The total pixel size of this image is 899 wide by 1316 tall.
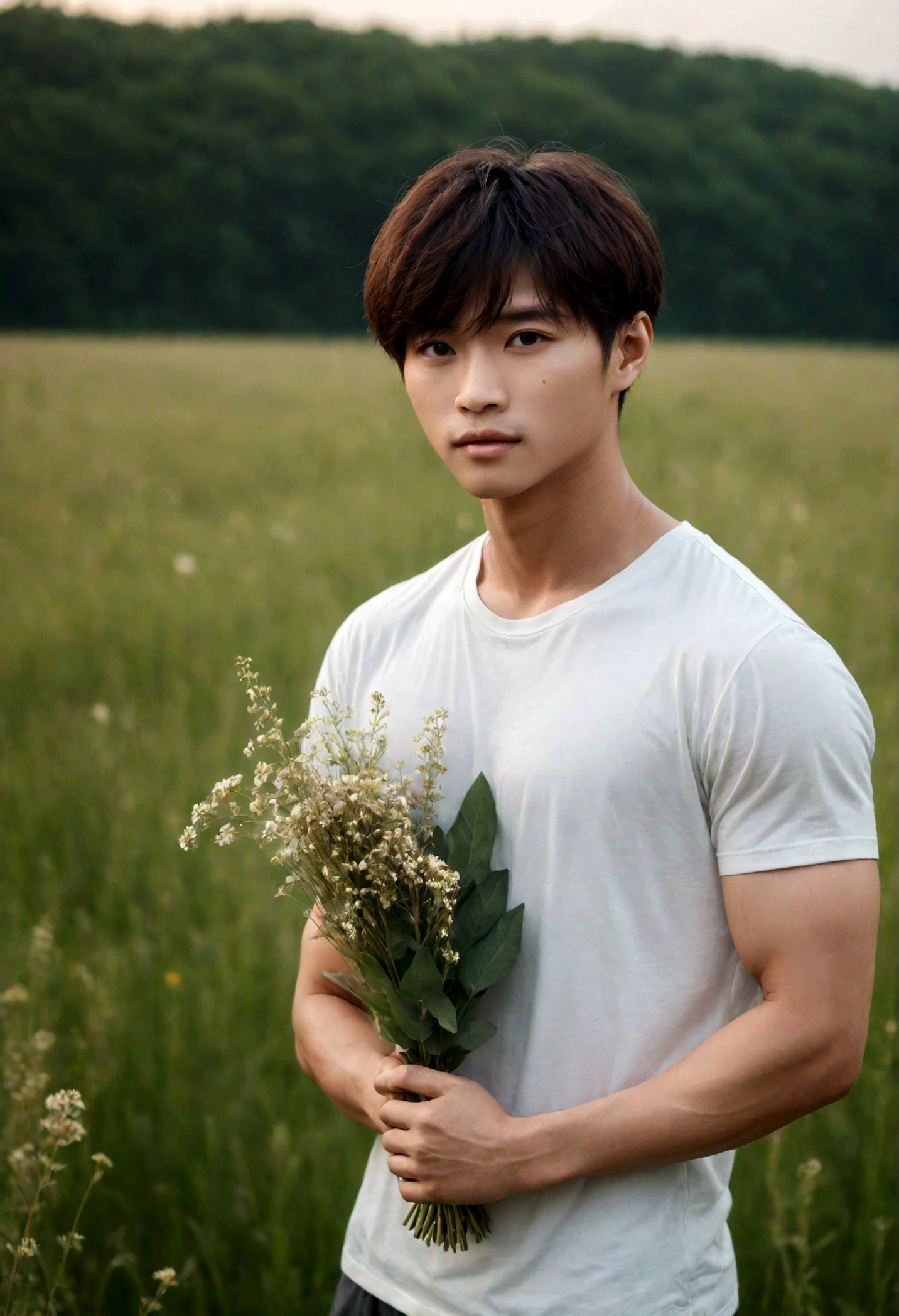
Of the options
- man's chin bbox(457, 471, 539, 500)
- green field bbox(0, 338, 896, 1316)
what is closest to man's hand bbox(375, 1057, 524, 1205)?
man's chin bbox(457, 471, 539, 500)

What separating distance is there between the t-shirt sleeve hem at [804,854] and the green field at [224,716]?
113 cm

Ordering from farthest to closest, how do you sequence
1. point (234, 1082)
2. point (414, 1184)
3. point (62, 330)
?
point (62, 330)
point (234, 1082)
point (414, 1184)

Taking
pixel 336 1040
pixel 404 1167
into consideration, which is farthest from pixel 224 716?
pixel 404 1167

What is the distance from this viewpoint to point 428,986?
1.31 m

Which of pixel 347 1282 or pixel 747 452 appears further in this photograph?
pixel 747 452

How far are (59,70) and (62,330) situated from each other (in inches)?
158

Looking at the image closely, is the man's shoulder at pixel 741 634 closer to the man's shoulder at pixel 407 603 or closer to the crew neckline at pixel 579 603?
the crew neckline at pixel 579 603

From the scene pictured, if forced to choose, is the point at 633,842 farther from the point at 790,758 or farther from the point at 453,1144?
the point at 453,1144

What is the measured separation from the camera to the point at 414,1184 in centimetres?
131

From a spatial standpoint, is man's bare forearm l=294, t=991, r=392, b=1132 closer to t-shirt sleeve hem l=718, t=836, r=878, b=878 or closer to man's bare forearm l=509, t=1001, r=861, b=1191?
man's bare forearm l=509, t=1001, r=861, b=1191

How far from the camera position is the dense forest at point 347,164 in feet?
37.6

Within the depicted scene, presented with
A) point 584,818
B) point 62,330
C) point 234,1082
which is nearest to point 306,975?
point 584,818

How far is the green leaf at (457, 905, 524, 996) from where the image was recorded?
4.37ft

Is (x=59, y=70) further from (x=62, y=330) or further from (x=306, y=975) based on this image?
(x=306, y=975)
